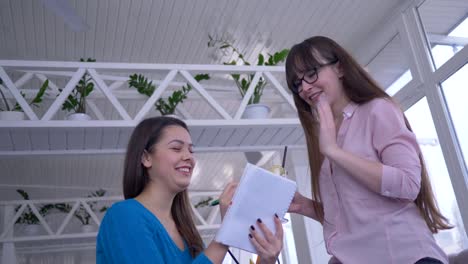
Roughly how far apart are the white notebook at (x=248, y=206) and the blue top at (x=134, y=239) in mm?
97

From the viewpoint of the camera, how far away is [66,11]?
130 inches

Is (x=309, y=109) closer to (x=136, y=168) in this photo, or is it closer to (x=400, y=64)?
(x=136, y=168)

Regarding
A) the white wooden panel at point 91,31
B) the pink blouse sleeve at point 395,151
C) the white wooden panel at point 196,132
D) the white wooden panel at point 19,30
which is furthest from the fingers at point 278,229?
the white wooden panel at point 19,30

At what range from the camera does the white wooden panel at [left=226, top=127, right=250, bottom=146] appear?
383 cm

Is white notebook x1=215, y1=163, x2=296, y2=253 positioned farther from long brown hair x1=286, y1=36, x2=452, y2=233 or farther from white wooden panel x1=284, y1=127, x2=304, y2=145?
white wooden panel x1=284, y1=127, x2=304, y2=145

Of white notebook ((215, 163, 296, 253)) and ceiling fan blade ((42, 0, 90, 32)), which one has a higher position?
white notebook ((215, 163, 296, 253))

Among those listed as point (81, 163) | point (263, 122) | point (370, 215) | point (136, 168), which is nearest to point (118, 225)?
point (136, 168)

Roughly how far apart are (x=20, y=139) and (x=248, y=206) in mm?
2839

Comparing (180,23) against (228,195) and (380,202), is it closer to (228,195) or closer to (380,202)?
(228,195)

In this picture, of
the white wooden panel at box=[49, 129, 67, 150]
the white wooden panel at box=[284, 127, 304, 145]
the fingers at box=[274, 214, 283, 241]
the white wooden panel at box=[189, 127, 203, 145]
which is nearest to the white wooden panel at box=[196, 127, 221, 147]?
the white wooden panel at box=[189, 127, 203, 145]

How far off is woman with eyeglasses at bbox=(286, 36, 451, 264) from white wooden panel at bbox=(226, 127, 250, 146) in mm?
2384

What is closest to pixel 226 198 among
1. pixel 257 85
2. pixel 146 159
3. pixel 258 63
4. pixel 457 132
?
pixel 146 159

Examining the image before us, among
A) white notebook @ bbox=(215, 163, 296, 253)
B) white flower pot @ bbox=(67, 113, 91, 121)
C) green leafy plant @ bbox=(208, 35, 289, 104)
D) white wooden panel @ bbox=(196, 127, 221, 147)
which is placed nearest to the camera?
white notebook @ bbox=(215, 163, 296, 253)

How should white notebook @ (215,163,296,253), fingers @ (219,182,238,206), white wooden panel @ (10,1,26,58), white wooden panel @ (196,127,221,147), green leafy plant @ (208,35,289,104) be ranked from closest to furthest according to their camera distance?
white notebook @ (215,163,296,253) → fingers @ (219,182,238,206) → white wooden panel @ (196,127,221,147) → green leafy plant @ (208,35,289,104) → white wooden panel @ (10,1,26,58)
